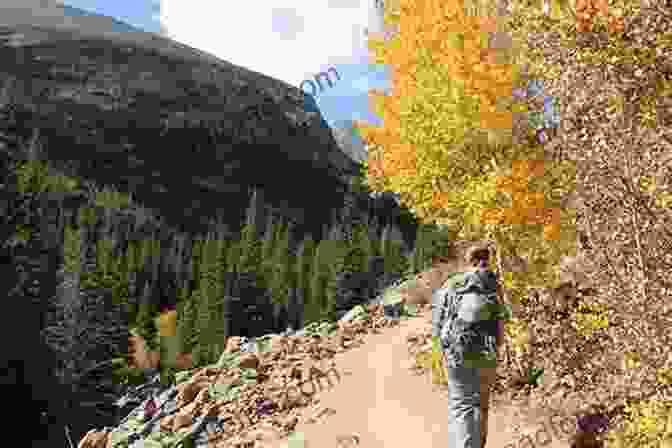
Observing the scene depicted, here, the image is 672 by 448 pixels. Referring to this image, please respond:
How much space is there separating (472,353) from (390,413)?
207 inches

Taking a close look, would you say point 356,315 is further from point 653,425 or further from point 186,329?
point 186,329

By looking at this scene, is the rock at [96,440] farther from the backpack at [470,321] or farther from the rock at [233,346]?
the backpack at [470,321]

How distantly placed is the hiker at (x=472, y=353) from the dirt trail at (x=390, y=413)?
2020 millimetres

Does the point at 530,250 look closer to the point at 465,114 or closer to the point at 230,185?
the point at 465,114

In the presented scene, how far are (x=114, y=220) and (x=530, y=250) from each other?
461 ft

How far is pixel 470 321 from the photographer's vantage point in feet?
23.2

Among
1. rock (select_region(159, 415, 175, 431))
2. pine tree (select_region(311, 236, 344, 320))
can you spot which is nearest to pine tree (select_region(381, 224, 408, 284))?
pine tree (select_region(311, 236, 344, 320))

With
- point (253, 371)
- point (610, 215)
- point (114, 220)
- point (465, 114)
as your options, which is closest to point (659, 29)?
point (610, 215)

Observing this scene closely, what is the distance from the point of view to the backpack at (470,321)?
7031mm

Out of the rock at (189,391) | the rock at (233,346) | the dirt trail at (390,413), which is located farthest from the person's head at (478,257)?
the rock at (233,346)

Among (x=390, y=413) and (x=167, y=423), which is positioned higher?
(x=390, y=413)

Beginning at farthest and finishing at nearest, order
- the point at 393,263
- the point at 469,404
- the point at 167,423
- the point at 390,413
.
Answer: the point at 393,263
the point at 167,423
the point at 390,413
the point at 469,404

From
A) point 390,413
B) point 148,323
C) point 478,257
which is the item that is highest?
point 478,257

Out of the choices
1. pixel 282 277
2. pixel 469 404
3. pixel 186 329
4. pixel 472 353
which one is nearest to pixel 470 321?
pixel 472 353
